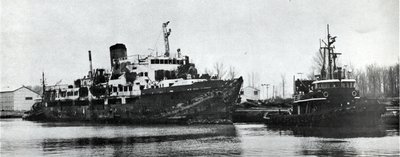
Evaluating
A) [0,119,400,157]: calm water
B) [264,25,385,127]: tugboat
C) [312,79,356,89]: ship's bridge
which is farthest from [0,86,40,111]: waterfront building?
[312,79,356,89]: ship's bridge

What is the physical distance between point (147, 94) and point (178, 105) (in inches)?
118

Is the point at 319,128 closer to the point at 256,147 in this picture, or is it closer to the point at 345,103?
the point at 345,103

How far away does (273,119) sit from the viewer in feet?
110

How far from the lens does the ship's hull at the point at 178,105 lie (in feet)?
110

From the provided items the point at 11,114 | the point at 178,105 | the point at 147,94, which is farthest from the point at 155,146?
the point at 11,114

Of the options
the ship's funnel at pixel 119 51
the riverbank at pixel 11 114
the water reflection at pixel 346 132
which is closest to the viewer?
the water reflection at pixel 346 132

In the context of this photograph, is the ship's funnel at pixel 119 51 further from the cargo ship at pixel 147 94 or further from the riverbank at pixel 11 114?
the riverbank at pixel 11 114

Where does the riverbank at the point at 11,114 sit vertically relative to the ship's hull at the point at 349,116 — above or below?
below

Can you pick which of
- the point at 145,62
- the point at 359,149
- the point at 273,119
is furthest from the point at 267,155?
the point at 145,62

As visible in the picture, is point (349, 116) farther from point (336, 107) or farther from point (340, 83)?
point (340, 83)

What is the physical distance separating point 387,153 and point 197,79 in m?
21.5

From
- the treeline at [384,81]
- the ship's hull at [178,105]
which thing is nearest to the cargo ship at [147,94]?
the ship's hull at [178,105]

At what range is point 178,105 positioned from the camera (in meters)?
34.9

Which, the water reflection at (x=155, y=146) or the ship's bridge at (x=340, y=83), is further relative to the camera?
the ship's bridge at (x=340, y=83)
